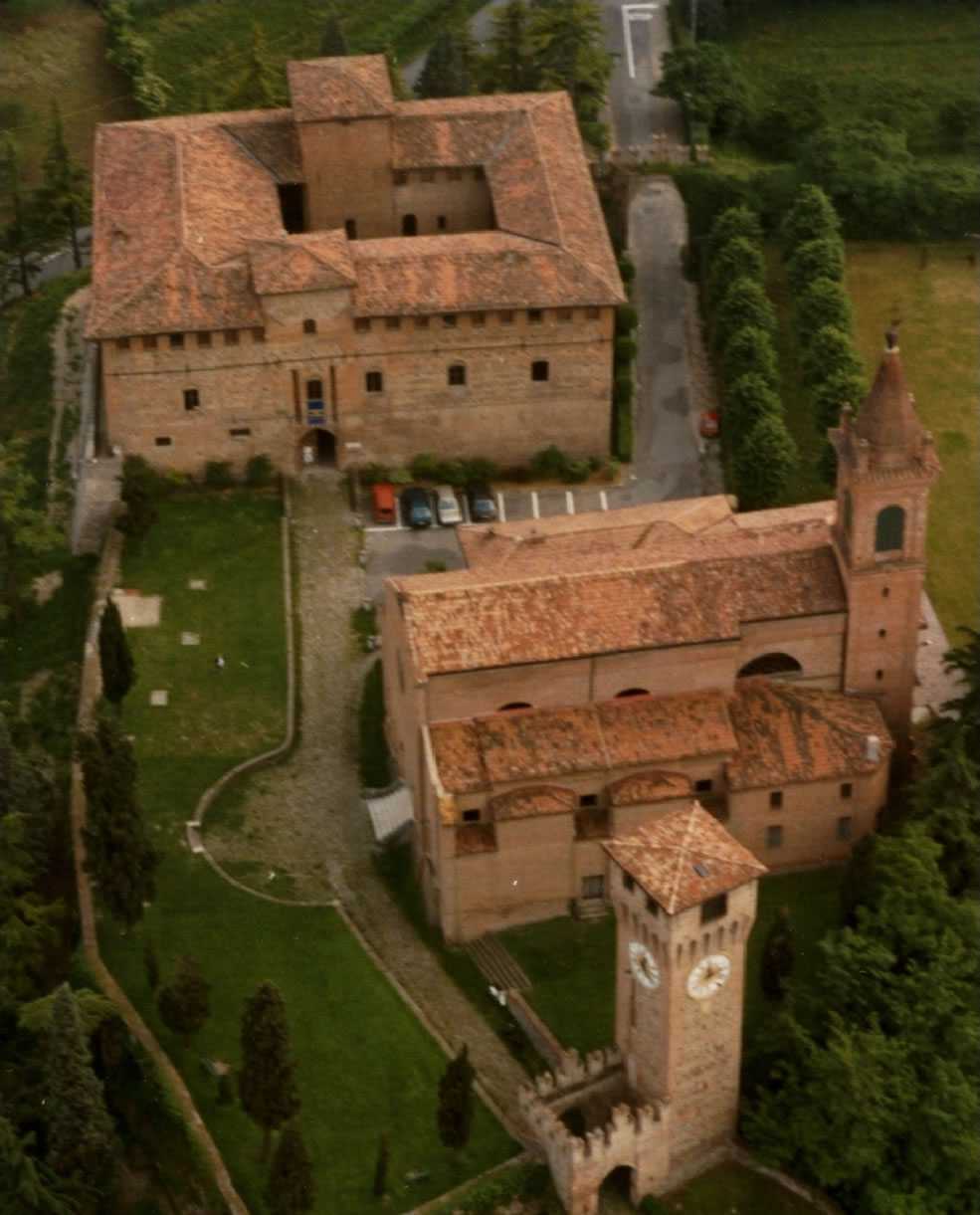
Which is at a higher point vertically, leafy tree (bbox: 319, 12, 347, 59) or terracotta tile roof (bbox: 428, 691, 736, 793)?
leafy tree (bbox: 319, 12, 347, 59)

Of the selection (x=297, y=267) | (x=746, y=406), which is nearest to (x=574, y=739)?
(x=746, y=406)

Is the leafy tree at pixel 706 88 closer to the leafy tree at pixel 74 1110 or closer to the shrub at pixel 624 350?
the shrub at pixel 624 350

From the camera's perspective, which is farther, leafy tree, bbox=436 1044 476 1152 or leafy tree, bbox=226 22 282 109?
leafy tree, bbox=226 22 282 109

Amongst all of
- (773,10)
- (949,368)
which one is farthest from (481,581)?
(773,10)

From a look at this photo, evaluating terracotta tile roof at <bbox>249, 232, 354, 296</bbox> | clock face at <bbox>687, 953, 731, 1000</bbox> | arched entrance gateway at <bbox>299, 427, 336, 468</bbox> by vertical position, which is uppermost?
terracotta tile roof at <bbox>249, 232, 354, 296</bbox>

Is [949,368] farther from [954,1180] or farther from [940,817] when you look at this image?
[954,1180]

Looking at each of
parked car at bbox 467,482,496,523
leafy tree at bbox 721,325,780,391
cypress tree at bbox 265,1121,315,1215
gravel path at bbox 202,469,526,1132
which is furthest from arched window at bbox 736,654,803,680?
cypress tree at bbox 265,1121,315,1215

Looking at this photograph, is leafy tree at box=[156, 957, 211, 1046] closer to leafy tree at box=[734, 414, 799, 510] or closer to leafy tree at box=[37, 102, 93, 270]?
leafy tree at box=[734, 414, 799, 510]
